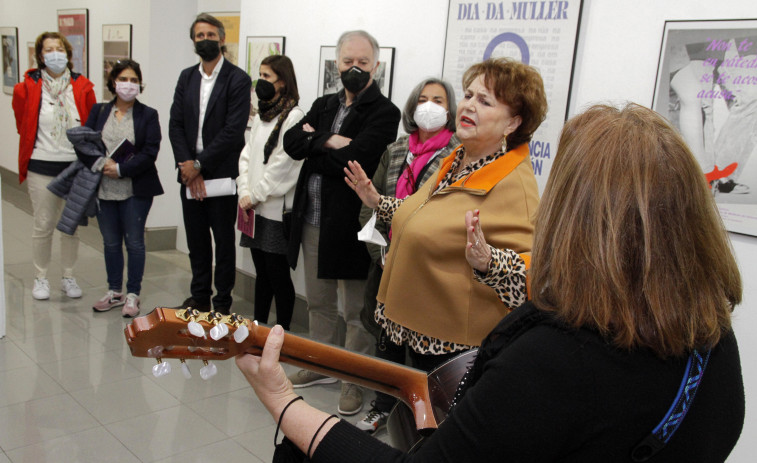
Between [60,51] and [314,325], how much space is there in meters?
2.68

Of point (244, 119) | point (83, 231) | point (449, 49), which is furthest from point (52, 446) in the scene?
point (83, 231)

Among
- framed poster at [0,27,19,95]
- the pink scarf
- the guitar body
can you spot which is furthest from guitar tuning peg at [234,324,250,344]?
framed poster at [0,27,19,95]

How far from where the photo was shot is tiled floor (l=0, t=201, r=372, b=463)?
2.66m

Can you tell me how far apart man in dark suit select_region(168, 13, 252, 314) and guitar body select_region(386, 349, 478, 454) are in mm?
2710

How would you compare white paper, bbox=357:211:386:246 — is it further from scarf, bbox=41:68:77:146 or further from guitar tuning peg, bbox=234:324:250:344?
scarf, bbox=41:68:77:146

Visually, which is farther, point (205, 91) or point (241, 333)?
point (205, 91)

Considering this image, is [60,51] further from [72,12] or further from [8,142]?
[8,142]

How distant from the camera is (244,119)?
3.94 m

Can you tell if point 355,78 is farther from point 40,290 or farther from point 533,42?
point 40,290

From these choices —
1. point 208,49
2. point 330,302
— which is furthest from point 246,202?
point 208,49

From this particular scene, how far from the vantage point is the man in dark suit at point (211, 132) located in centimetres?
390

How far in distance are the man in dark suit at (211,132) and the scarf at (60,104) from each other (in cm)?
95

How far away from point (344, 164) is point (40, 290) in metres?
2.72

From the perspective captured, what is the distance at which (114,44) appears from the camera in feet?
20.7
